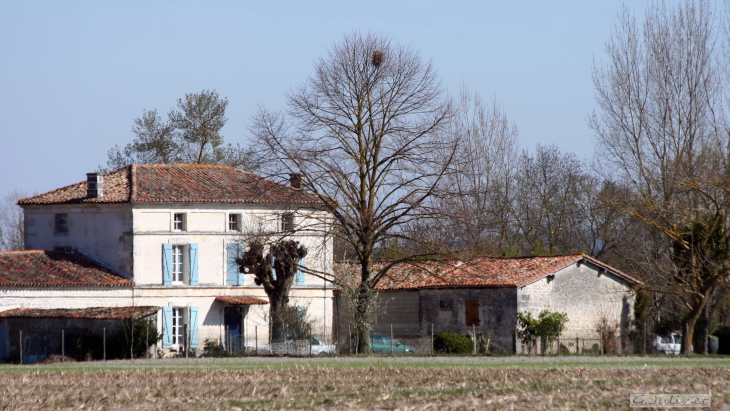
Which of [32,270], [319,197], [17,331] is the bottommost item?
[17,331]

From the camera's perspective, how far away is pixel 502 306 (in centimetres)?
3428

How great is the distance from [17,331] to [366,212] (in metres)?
13.9

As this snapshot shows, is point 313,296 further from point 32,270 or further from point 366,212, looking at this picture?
point 32,270

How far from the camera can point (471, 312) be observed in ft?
117

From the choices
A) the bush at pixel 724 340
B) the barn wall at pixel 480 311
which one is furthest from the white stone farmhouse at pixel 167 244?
the bush at pixel 724 340

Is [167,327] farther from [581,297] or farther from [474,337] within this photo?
[581,297]

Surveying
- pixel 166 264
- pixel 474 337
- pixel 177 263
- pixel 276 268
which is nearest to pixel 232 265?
pixel 177 263

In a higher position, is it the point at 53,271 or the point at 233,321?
the point at 53,271

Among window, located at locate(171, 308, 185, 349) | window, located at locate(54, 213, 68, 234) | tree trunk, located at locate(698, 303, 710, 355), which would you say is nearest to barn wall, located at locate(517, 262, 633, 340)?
tree trunk, located at locate(698, 303, 710, 355)

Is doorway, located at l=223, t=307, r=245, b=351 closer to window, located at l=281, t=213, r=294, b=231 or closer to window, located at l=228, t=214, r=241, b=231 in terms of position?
window, located at l=228, t=214, r=241, b=231

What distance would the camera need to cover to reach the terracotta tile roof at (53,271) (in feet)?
113

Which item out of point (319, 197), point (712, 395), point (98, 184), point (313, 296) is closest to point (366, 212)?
point (319, 197)

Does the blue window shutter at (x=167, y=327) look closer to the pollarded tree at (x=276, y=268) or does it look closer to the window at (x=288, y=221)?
the pollarded tree at (x=276, y=268)

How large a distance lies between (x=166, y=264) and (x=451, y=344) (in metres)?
13.5
